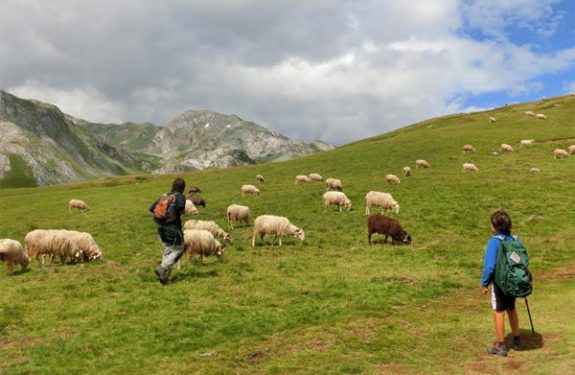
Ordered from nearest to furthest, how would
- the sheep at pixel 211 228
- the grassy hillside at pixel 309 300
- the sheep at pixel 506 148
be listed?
the grassy hillside at pixel 309 300 → the sheep at pixel 211 228 → the sheep at pixel 506 148

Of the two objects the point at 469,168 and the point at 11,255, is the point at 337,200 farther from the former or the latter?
the point at 11,255

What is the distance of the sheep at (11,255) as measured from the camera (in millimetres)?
20219

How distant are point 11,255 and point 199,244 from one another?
26.9ft

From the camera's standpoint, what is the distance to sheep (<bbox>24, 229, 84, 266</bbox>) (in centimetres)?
2152

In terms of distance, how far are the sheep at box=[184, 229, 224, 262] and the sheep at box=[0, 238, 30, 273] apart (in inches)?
285

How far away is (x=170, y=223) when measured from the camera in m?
17.0

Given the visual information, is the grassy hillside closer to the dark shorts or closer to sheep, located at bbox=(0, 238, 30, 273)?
sheep, located at bbox=(0, 238, 30, 273)

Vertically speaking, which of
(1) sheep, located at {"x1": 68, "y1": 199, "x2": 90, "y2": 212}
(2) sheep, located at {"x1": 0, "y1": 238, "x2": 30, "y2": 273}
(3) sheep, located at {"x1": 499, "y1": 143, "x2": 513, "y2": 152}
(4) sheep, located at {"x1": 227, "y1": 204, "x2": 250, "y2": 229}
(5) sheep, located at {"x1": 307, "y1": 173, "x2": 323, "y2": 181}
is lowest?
(2) sheep, located at {"x1": 0, "y1": 238, "x2": 30, "y2": 273}

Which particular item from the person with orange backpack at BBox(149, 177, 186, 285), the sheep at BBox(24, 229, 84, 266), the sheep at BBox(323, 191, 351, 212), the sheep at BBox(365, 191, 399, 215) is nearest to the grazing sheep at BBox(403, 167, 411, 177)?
the sheep at BBox(323, 191, 351, 212)

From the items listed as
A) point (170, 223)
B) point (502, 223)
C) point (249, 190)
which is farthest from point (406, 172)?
point (502, 223)

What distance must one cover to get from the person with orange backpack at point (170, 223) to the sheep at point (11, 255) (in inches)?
309

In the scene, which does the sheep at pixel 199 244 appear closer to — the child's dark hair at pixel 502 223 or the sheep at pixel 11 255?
the sheep at pixel 11 255

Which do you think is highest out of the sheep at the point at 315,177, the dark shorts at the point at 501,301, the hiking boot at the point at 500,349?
the sheep at the point at 315,177

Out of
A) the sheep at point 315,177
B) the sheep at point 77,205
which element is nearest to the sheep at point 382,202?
the sheep at point 315,177
